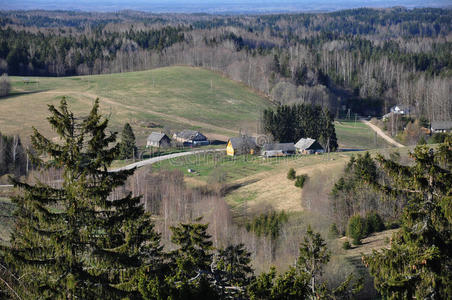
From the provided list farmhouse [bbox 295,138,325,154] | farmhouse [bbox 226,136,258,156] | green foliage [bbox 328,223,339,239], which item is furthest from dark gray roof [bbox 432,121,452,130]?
green foliage [bbox 328,223,339,239]

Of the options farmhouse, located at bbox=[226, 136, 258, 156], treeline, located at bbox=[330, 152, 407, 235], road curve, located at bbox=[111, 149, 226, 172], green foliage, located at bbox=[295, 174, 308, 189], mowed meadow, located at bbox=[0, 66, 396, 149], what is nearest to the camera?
treeline, located at bbox=[330, 152, 407, 235]

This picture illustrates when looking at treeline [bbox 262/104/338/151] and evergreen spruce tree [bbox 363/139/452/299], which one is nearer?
evergreen spruce tree [bbox 363/139/452/299]

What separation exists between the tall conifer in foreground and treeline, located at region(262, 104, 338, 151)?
66.5m

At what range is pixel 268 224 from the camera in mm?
42250

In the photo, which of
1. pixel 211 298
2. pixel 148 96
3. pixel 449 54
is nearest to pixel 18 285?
pixel 211 298

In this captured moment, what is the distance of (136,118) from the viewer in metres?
89.8

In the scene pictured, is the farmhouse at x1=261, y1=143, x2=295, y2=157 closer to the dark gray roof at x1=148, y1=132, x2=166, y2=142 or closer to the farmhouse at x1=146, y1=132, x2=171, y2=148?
the farmhouse at x1=146, y1=132, x2=171, y2=148

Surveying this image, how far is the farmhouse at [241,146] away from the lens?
2793 inches

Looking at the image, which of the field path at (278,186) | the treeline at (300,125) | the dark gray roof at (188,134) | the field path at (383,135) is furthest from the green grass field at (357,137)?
the field path at (278,186)

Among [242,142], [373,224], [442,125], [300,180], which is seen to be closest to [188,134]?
[242,142]

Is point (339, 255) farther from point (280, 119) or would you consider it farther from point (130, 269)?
point (280, 119)

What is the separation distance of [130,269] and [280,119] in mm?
69022

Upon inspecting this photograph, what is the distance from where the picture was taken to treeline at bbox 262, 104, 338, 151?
257ft

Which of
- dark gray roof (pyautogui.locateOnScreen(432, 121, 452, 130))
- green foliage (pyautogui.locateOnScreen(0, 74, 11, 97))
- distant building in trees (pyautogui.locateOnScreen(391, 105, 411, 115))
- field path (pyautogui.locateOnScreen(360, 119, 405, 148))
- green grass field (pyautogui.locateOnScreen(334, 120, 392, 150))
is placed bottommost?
field path (pyautogui.locateOnScreen(360, 119, 405, 148))
